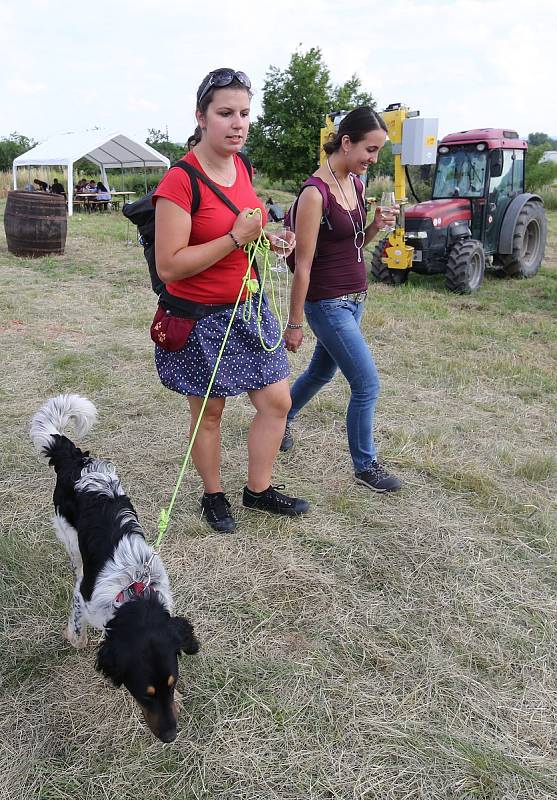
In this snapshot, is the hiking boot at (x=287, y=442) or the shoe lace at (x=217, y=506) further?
the hiking boot at (x=287, y=442)

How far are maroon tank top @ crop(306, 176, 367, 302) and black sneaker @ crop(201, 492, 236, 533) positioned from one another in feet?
3.47

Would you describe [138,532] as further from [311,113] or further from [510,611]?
[311,113]

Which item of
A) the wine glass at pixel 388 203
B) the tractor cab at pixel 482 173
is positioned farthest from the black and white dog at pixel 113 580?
the tractor cab at pixel 482 173

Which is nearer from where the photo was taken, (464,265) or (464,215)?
(464,265)

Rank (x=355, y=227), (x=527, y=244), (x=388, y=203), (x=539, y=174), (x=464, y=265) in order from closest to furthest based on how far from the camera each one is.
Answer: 1. (x=355, y=227)
2. (x=388, y=203)
3. (x=464, y=265)
4. (x=527, y=244)
5. (x=539, y=174)

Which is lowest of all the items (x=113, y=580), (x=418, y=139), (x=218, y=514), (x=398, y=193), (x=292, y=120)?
(x=218, y=514)

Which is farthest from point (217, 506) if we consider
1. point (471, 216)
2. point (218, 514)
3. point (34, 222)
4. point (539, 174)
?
point (539, 174)

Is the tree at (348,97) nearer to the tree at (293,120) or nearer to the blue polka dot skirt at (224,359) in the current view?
the tree at (293,120)

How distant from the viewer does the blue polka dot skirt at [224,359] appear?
2375 millimetres

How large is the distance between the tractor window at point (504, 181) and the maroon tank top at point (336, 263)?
249 inches

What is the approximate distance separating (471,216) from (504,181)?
2.74ft

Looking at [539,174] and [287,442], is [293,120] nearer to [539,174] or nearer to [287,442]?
[539,174]

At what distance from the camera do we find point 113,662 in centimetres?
164

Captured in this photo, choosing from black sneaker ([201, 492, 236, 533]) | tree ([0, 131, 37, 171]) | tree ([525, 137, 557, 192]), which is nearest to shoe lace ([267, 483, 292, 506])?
black sneaker ([201, 492, 236, 533])
